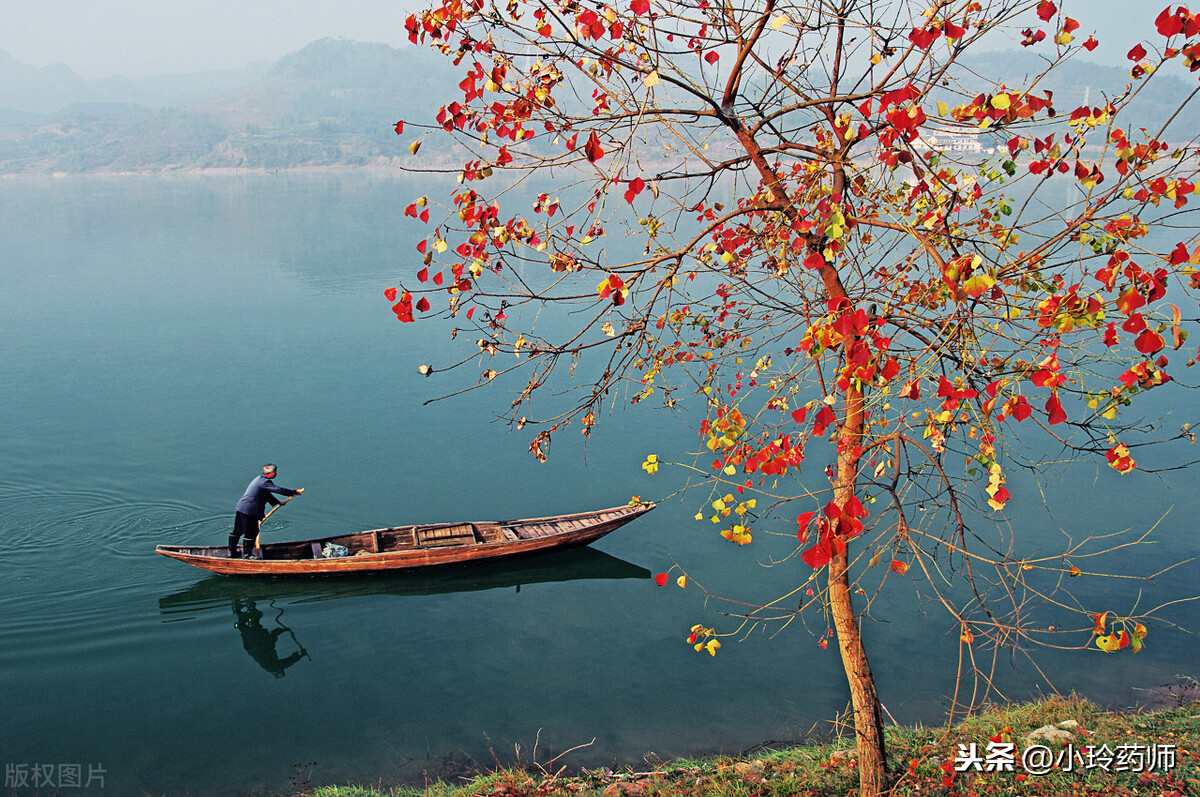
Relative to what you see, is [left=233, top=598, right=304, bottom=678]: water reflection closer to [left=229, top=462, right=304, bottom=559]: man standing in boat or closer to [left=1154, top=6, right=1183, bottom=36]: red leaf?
[left=229, top=462, right=304, bottom=559]: man standing in boat

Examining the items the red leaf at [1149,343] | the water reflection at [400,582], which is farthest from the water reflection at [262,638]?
the red leaf at [1149,343]

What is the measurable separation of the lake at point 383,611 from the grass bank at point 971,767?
1061mm

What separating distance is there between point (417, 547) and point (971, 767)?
9022 mm

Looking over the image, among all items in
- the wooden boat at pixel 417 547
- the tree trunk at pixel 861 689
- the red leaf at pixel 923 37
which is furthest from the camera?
the wooden boat at pixel 417 547

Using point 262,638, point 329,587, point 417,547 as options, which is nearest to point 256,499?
point 329,587

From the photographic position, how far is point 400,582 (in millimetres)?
13352

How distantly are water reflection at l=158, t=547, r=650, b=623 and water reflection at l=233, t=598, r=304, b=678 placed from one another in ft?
0.67

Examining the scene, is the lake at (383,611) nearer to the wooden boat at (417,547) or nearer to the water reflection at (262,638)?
the water reflection at (262,638)

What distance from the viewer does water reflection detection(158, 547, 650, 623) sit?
12.8 m

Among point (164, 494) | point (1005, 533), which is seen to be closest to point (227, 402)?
point (164, 494)

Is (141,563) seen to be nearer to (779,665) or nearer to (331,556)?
(331,556)

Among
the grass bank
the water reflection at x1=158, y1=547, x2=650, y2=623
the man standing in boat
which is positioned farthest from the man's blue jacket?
the grass bank

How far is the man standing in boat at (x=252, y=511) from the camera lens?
12.8 metres

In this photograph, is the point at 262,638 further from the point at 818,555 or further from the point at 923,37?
the point at 923,37
